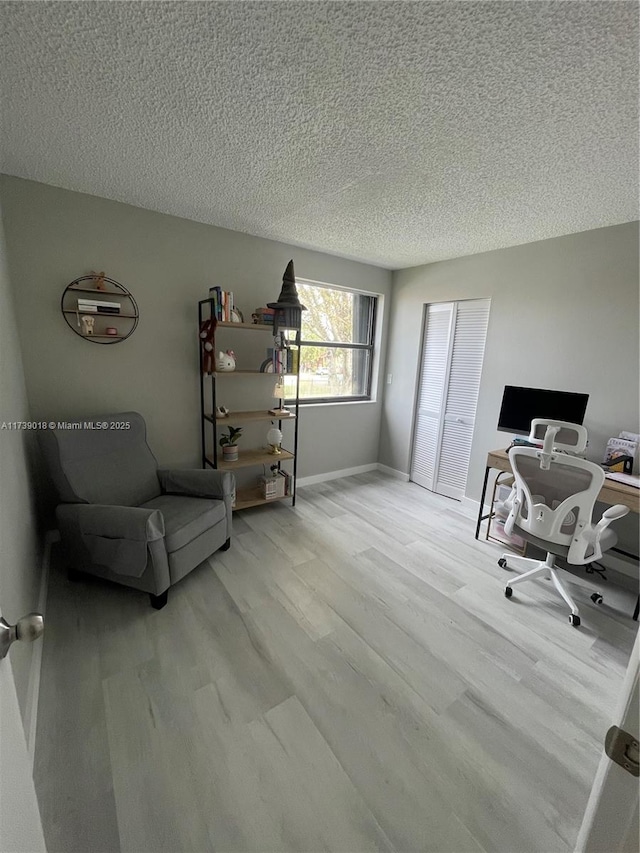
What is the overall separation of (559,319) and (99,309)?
11.4 ft

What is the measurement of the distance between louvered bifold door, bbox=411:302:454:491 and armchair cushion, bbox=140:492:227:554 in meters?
2.43

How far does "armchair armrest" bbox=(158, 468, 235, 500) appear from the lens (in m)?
2.39

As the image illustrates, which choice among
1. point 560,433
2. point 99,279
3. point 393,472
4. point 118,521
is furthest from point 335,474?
point 99,279

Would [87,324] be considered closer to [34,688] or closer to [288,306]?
[288,306]

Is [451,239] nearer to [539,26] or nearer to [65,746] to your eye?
[539,26]

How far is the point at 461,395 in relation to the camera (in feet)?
11.4

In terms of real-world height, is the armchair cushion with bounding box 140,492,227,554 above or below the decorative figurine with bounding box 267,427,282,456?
below

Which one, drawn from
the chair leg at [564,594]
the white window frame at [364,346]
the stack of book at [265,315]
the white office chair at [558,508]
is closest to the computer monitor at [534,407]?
the white office chair at [558,508]

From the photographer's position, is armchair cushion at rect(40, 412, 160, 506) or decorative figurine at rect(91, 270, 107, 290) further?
decorative figurine at rect(91, 270, 107, 290)

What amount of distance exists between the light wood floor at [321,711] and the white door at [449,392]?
4.69ft

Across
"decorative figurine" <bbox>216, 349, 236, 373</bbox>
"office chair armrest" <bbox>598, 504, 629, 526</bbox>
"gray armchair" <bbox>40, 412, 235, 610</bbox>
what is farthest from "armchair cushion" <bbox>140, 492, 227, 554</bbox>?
"office chair armrest" <bbox>598, 504, 629, 526</bbox>

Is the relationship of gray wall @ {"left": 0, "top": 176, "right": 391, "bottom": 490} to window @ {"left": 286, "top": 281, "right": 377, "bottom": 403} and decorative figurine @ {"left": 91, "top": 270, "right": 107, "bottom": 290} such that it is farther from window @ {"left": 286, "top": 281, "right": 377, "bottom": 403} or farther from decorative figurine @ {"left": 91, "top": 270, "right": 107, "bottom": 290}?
window @ {"left": 286, "top": 281, "right": 377, "bottom": 403}

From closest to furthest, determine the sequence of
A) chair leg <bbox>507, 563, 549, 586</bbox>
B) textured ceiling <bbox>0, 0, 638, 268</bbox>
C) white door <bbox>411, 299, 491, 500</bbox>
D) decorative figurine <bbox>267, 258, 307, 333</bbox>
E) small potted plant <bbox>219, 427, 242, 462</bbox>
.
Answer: textured ceiling <bbox>0, 0, 638, 268</bbox>, chair leg <bbox>507, 563, 549, 586</bbox>, decorative figurine <bbox>267, 258, 307, 333</bbox>, small potted plant <bbox>219, 427, 242, 462</bbox>, white door <bbox>411, 299, 491, 500</bbox>

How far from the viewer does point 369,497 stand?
3617 millimetres
